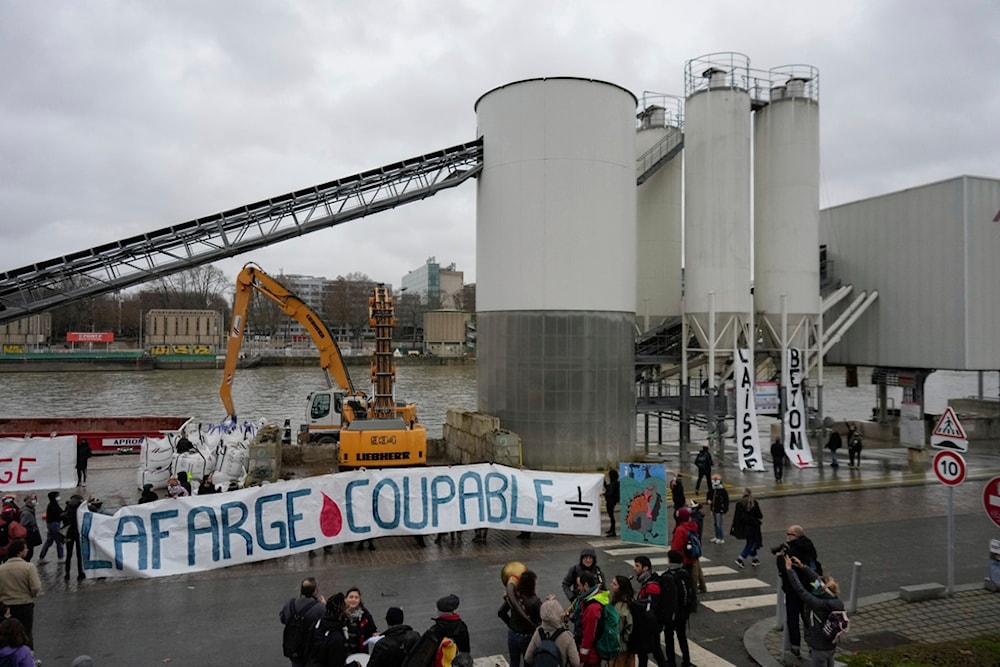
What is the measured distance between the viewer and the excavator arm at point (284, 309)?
25.1 meters

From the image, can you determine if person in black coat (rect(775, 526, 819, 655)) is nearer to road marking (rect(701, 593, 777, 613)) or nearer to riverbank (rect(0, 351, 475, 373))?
road marking (rect(701, 593, 777, 613))

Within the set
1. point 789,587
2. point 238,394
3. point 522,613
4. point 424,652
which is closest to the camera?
point 424,652

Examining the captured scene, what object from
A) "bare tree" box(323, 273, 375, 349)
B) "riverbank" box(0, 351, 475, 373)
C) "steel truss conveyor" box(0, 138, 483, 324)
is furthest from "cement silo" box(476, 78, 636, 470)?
"bare tree" box(323, 273, 375, 349)

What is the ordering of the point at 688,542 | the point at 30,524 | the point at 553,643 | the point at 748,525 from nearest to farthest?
1. the point at 553,643
2. the point at 688,542
3. the point at 30,524
4. the point at 748,525

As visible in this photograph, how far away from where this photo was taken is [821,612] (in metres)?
7.91

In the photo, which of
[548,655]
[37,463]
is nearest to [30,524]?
[37,463]

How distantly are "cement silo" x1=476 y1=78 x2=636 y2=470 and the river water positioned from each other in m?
10.9

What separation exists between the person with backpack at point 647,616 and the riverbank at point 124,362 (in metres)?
82.9

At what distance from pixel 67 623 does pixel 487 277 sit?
18588 millimetres

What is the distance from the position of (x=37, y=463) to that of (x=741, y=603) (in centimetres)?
2062

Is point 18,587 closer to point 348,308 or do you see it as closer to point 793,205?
point 793,205

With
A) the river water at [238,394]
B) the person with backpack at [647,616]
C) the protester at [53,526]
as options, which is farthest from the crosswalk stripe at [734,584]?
the river water at [238,394]

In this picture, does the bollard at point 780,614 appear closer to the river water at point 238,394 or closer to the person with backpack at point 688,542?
the person with backpack at point 688,542

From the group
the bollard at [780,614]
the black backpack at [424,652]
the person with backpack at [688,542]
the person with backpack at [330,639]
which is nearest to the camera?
the black backpack at [424,652]
